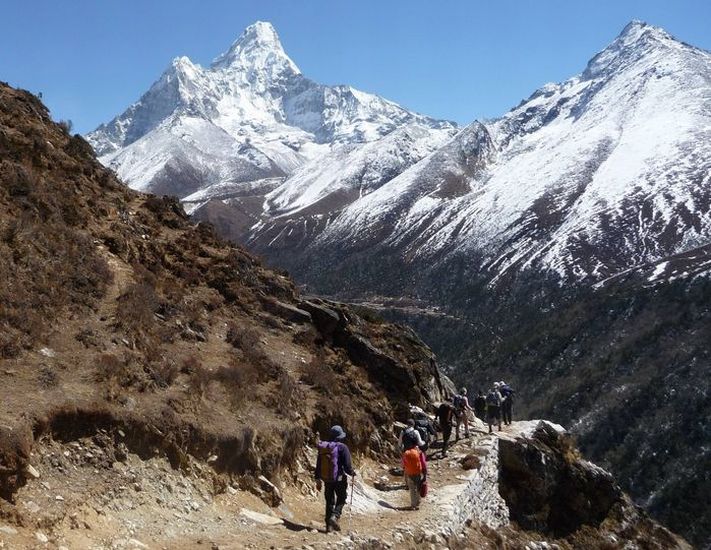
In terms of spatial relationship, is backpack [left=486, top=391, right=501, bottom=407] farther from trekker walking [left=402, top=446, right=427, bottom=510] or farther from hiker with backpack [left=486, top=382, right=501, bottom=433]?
trekker walking [left=402, top=446, right=427, bottom=510]

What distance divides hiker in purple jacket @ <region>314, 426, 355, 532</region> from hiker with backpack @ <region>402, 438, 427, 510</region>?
316cm

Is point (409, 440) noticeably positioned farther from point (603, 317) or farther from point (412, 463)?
point (603, 317)

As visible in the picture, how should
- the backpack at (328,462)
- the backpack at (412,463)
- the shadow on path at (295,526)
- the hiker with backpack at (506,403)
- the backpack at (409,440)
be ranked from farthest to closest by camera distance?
the hiker with backpack at (506,403)
the backpack at (409,440)
the backpack at (412,463)
the shadow on path at (295,526)
the backpack at (328,462)

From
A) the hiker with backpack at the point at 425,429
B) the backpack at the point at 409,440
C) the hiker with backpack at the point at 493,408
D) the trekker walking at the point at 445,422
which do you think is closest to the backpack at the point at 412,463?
the backpack at the point at 409,440

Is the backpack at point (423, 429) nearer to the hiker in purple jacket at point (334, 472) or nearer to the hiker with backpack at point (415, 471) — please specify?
the hiker with backpack at point (415, 471)

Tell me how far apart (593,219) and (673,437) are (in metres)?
108

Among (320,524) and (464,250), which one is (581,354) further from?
(320,524)

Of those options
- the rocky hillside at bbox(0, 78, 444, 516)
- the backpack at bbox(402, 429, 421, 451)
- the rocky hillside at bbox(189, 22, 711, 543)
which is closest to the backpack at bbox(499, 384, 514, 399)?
the rocky hillside at bbox(0, 78, 444, 516)

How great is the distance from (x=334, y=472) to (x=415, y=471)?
3799 mm

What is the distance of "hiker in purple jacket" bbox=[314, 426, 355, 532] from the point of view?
13.7m

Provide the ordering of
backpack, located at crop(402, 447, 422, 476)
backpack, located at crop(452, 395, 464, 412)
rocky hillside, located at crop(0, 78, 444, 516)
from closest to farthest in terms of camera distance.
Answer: rocky hillside, located at crop(0, 78, 444, 516) < backpack, located at crop(402, 447, 422, 476) < backpack, located at crop(452, 395, 464, 412)

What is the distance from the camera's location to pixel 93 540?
35.2 feet

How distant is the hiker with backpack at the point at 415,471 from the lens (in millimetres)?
16781

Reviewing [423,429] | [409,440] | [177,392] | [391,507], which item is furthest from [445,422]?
[177,392]
